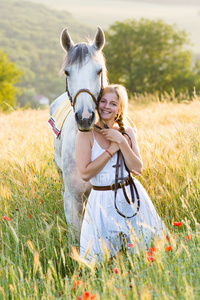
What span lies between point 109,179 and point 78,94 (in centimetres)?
71

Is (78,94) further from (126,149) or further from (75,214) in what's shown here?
(75,214)

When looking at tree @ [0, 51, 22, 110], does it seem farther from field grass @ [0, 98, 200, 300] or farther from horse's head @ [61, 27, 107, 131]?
horse's head @ [61, 27, 107, 131]

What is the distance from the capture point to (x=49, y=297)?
6.64 feet

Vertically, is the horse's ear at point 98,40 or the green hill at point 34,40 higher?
the green hill at point 34,40

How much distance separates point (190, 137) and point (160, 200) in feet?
3.64

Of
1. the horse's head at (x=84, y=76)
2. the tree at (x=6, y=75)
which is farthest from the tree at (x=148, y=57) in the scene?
the horse's head at (x=84, y=76)

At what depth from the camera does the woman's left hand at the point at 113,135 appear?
2.53 metres

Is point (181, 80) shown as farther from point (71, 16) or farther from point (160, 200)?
point (71, 16)

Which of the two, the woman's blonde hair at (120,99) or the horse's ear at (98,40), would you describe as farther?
the horse's ear at (98,40)

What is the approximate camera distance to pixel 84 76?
8.05 feet

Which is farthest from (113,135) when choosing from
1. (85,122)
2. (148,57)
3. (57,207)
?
(148,57)

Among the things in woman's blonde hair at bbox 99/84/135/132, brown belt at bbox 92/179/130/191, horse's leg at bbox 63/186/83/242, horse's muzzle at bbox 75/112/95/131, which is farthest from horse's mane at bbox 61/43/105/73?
horse's leg at bbox 63/186/83/242

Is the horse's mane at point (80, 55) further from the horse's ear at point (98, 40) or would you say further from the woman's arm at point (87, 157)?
the woman's arm at point (87, 157)

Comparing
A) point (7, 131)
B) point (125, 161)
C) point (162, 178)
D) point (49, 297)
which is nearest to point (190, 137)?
point (162, 178)
